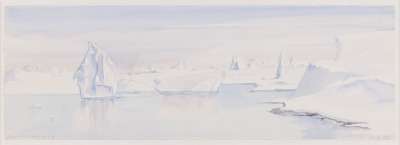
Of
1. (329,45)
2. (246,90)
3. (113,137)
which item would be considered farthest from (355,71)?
(113,137)

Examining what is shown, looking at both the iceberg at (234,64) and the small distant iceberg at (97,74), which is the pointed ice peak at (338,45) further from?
the small distant iceberg at (97,74)

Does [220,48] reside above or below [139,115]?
above

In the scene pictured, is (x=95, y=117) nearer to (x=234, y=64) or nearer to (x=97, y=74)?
(x=97, y=74)

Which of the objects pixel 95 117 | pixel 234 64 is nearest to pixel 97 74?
pixel 95 117

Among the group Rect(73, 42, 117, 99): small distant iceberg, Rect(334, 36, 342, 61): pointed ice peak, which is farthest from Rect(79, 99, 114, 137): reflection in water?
Rect(334, 36, 342, 61): pointed ice peak

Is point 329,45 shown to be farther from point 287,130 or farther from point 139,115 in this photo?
point 139,115
